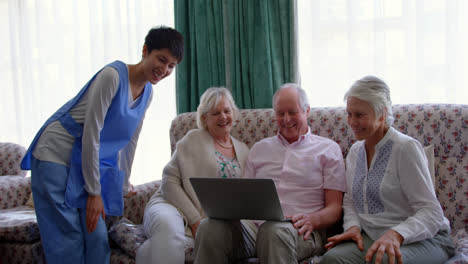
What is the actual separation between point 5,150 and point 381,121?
109 inches

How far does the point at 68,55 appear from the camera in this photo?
139 inches

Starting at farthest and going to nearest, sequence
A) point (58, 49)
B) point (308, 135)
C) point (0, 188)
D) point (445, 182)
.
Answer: point (58, 49) < point (0, 188) < point (308, 135) < point (445, 182)

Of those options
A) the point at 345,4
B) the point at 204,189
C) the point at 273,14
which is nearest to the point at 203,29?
the point at 273,14

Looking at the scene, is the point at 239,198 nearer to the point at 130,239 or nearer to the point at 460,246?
the point at 130,239

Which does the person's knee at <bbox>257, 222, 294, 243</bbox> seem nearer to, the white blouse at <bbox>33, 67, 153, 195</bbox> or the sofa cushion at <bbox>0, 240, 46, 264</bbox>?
the white blouse at <bbox>33, 67, 153, 195</bbox>

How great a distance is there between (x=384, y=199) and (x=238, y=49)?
1453 millimetres

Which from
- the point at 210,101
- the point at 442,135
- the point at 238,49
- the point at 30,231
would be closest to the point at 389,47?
the point at 442,135

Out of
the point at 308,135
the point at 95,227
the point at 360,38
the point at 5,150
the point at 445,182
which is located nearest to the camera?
the point at 95,227

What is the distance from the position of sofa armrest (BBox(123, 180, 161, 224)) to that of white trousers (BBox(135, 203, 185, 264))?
12.0 inches

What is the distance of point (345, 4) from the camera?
2393 millimetres

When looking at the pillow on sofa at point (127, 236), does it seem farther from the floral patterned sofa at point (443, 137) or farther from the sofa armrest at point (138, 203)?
the floral patterned sofa at point (443, 137)

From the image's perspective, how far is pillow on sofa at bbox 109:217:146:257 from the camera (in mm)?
1764

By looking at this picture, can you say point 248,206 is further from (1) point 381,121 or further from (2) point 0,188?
(2) point 0,188

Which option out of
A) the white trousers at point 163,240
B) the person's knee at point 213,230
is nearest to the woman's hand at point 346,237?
the person's knee at point 213,230
